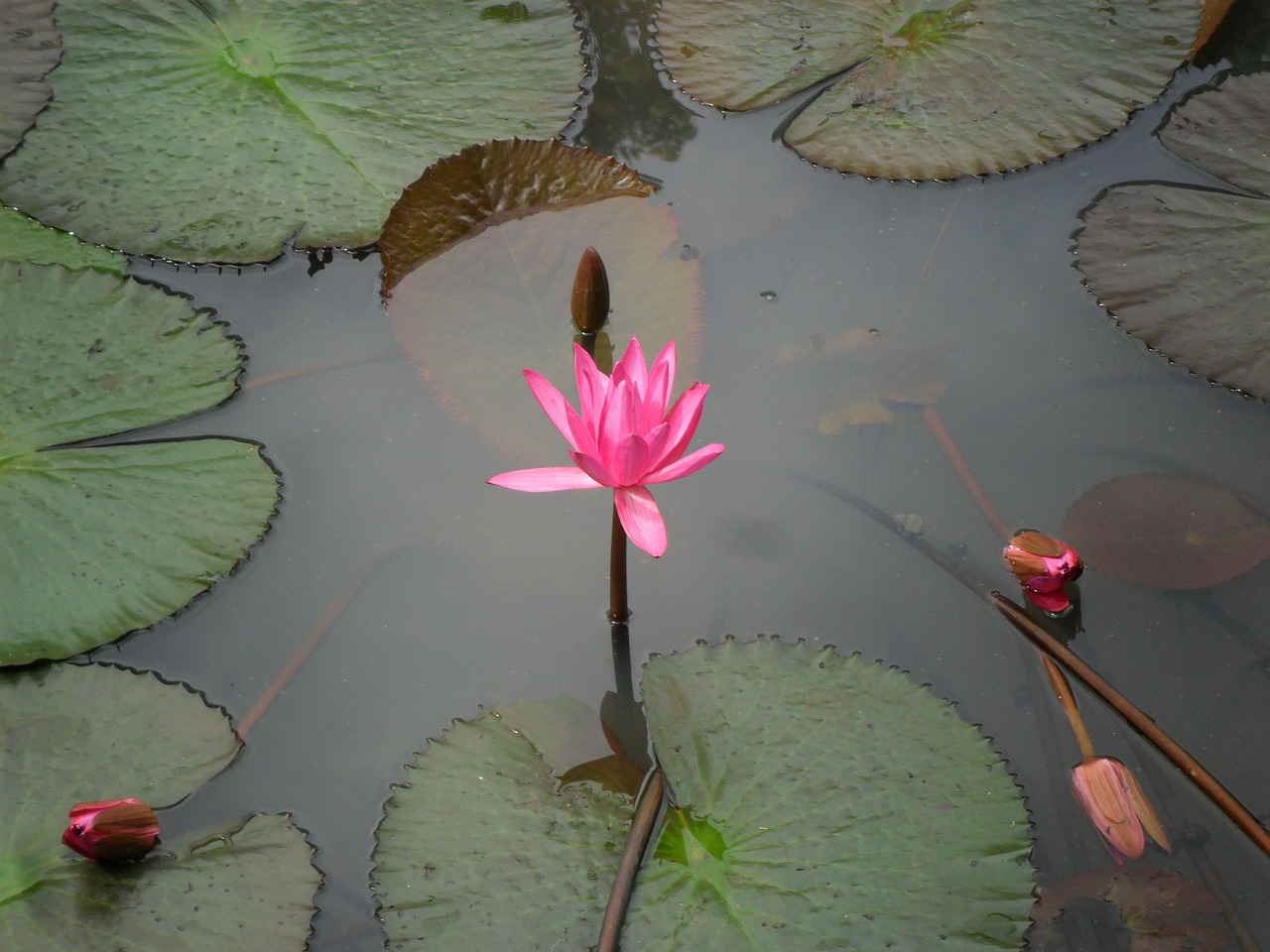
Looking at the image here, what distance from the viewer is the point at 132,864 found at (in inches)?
67.0

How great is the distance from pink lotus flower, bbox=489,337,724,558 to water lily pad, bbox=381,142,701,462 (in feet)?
1.73

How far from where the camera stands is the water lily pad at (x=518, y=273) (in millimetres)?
2340

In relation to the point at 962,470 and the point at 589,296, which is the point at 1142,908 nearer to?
the point at 962,470

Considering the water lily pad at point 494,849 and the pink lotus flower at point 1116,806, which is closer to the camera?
the water lily pad at point 494,849

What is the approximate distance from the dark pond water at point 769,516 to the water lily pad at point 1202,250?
77mm

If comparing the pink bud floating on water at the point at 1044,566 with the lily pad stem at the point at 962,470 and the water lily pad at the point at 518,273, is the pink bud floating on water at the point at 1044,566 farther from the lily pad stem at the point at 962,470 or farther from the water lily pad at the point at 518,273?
the water lily pad at the point at 518,273

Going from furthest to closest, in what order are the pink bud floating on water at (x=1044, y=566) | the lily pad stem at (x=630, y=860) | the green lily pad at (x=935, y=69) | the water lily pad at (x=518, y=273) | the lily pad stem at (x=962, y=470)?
1. the green lily pad at (x=935, y=69)
2. the water lily pad at (x=518, y=273)
3. the lily pad stem at (x=962, y=470)
4. the pink bud floating on water at (x=1044, y=566)
5. the lily pad stem at (x=630, y=860)

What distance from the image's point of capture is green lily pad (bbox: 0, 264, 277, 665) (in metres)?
1.98

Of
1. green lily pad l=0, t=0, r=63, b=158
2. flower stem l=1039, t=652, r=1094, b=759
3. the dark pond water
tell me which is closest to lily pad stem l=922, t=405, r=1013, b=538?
the dark pond water

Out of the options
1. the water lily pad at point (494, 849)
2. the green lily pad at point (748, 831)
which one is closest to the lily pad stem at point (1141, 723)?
the green lily pad at point (748, 831)

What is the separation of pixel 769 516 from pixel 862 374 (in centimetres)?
45

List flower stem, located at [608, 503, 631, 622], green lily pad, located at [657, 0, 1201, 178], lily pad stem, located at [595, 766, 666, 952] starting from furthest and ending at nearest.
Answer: green lily pad, located at [657, 0, 1201, 178]
flower stem, located at [608, 503, 631, 622]
lily pad stem, located at [595, 766, 666, 952]

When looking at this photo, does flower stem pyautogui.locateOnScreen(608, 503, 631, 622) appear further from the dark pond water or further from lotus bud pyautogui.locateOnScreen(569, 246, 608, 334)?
lotus bud pyautogui.locateOnScreen(569, 246, 608, 334)

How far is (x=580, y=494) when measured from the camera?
2.28m
